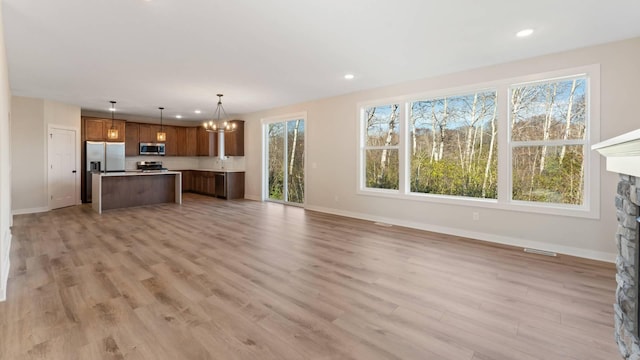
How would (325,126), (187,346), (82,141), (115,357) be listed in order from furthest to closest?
(82,141) → (325,126) → (187,346) → (115,357)

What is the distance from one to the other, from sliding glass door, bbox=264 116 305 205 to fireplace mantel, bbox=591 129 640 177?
6.12 meters

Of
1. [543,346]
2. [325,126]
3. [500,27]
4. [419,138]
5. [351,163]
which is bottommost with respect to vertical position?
[543,346]

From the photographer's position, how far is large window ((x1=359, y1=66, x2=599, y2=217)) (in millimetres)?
3891

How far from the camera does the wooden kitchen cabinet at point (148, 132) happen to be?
966 centimetres

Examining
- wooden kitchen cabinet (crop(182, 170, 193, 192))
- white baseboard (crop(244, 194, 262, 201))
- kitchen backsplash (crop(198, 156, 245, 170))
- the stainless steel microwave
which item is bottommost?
white baseboard (crop(244, 194, 262, 201))

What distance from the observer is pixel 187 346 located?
1925mm

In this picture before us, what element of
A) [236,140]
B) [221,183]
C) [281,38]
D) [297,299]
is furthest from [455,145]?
[221,183]

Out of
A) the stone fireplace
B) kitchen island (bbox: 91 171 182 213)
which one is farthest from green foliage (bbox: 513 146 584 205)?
kitchen island (bbox: 91 171 182 213)

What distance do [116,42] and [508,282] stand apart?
5187 millimetres

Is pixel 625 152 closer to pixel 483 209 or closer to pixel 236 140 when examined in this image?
pixel 483 209

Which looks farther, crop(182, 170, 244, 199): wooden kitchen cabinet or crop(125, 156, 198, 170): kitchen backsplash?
crop(125, 156, 198, 170): kitchen backsplash

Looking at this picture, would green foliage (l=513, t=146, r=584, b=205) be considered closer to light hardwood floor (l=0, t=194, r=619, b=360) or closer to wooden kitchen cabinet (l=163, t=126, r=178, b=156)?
light hardwood floor (l=0, t=194, r=619, b=360)

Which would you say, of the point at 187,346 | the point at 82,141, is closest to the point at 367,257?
the point at 187,346

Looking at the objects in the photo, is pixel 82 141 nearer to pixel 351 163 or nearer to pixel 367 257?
pixel 351 163
